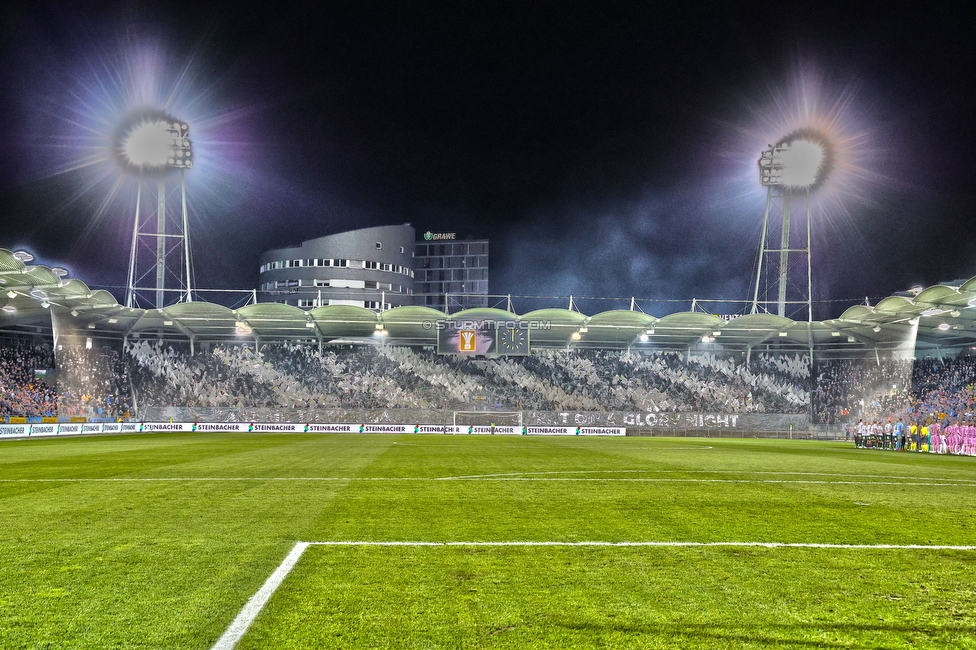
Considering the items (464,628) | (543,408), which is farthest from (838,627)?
(543,408)

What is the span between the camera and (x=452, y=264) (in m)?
120

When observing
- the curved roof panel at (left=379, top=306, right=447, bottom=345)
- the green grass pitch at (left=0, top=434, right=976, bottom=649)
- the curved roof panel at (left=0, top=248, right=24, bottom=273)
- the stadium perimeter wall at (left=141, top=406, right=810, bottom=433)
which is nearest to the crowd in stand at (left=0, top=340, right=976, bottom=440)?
the curved roof panel at (left=379, top=306, right=447, bottom=345)

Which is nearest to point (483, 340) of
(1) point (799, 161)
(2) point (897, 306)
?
(2) point (897, 306)

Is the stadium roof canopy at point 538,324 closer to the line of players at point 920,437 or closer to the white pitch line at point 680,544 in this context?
the line of players at point 920,437

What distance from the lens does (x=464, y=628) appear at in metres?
4.16

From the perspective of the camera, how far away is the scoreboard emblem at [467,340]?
4431 centimetres

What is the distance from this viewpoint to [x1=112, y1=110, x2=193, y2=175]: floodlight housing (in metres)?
44.5

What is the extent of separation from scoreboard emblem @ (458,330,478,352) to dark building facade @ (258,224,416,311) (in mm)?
42456

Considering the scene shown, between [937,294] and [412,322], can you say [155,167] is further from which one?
[937,294]

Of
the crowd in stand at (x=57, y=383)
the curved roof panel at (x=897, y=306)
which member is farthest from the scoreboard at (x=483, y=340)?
the crowd in stand at (x=57, y=383)

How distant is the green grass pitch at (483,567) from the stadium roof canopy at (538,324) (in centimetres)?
2925

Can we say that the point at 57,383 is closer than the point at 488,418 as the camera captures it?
Yes

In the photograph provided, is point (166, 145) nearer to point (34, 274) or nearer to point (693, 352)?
point (34, 274)

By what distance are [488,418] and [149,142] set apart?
2690 centimetres
